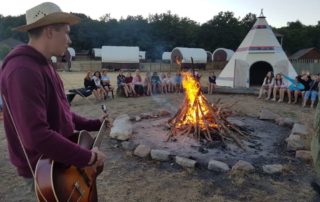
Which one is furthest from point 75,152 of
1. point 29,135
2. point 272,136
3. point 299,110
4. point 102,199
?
point 299,110

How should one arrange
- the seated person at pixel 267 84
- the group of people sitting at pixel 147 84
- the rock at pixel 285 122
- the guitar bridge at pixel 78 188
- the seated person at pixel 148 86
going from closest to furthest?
the guitar bridge at pixel 78 188
the rock at pixel 285 122
the seated person at pixel 267 84
the group of people sitting at pixel 147 84
the seated person at pixel 148 86

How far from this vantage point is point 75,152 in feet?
6.57

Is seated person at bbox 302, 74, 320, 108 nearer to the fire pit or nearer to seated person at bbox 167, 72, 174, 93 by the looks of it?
the fire pit

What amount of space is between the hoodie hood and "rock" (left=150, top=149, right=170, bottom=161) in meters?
3.84

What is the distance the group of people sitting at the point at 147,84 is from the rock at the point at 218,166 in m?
9.17

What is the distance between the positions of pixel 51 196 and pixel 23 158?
0.32 m

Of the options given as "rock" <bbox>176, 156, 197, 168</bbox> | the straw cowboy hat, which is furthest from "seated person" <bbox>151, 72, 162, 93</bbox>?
the straw cowboy hat

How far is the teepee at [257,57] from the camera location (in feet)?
54.0

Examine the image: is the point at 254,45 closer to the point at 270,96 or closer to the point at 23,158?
the point at 270,96

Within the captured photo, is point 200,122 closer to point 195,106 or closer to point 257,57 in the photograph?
point 195,106

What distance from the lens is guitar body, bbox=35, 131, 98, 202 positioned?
2.06m

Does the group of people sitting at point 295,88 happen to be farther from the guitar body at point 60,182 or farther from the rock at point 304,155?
the guitar body at point 60,182

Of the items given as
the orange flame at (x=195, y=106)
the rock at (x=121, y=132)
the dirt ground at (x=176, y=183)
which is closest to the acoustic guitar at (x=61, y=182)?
the dirt ground at (x=176, y=183)

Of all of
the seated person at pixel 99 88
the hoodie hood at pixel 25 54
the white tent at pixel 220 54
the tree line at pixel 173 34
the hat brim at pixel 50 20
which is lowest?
the seated person at pixel 99 88
